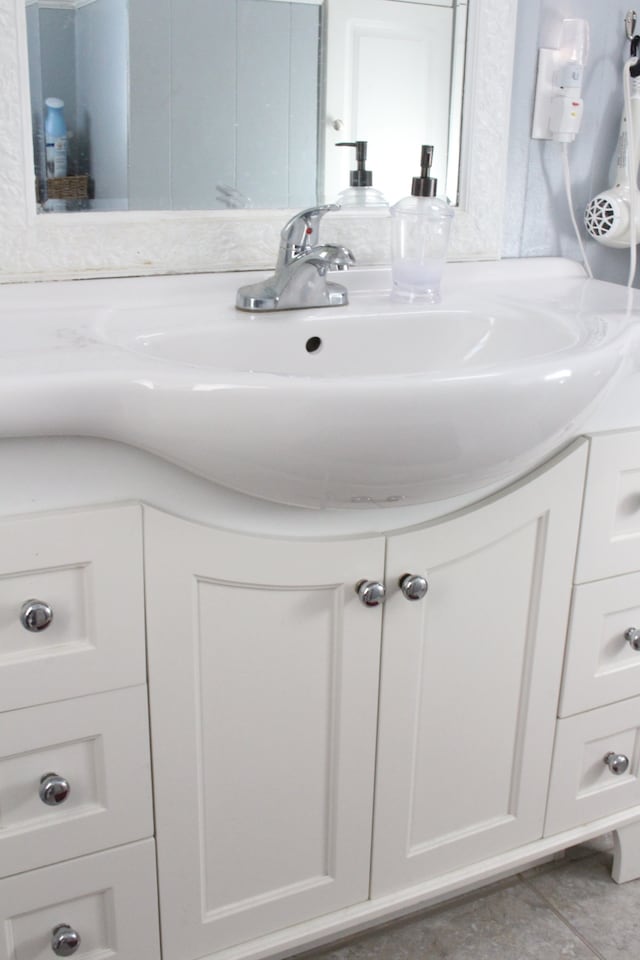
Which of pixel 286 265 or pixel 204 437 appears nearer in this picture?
pixel 204 437

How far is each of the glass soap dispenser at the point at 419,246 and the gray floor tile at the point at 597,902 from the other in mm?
818

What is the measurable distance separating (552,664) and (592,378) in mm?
403

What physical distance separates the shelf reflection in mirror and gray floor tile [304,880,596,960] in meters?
0.93

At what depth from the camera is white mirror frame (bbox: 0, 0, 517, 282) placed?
1039mm

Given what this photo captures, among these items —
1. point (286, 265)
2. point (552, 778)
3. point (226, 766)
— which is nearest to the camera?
point (226, 766)

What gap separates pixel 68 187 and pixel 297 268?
0.87 ft

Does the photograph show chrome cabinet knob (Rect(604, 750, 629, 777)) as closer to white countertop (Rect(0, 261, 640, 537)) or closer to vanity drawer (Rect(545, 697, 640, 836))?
vanity drawer (Rect(545, 697, 640, 836))

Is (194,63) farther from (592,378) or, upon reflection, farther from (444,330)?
(592,378)

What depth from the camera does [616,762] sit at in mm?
1264

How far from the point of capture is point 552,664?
3.76 feet

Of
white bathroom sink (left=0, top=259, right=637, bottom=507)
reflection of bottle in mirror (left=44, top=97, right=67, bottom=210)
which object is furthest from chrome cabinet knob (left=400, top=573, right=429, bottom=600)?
reflection of bottle in mirror (left=44, top=97, right=67, bottom=210)

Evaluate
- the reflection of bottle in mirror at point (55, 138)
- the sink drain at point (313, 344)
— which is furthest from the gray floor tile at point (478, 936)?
the reflection of bottle in mirror at point (55, 138)

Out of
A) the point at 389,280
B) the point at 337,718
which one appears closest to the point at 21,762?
the point at 337,718

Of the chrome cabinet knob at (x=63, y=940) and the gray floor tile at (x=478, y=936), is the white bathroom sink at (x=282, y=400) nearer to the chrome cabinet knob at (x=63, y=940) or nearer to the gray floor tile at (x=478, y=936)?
the chrome cabinet knob at (x=63, y=940)
